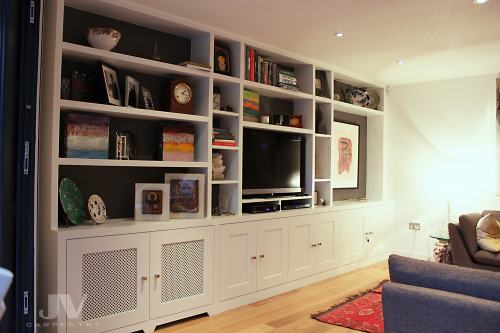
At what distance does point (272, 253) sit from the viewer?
4.09 meters

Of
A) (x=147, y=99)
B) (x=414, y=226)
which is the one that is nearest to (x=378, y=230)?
(x=414, y=226)

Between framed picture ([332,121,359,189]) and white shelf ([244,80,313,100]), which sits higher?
white shelf ([244,80,313,100])

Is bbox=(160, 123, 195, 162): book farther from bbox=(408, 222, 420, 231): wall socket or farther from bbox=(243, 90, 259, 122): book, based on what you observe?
bbox=(408, 222, 420, 231): wall socket

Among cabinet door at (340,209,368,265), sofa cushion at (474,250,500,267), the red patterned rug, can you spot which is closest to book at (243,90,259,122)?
cabinet door at (340,209,368,265)

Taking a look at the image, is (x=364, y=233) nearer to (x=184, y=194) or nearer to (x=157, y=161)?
(x=184, y=194)

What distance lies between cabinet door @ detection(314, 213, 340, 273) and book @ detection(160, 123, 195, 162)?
1762 millimetres

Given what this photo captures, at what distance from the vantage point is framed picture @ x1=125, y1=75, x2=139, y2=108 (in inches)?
125

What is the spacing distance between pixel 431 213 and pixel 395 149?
39.9 inches

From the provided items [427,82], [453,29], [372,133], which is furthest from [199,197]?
[427,82]

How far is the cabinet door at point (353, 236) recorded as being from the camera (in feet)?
16.5

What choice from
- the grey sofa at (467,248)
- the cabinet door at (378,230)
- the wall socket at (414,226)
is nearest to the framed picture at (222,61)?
the grey sofa at (467,248)

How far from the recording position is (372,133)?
19.9 feet

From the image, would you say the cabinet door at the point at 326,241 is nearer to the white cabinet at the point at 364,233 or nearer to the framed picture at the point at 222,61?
the white cabinet at the point at 364,233

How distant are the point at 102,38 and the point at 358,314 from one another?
299 cm
